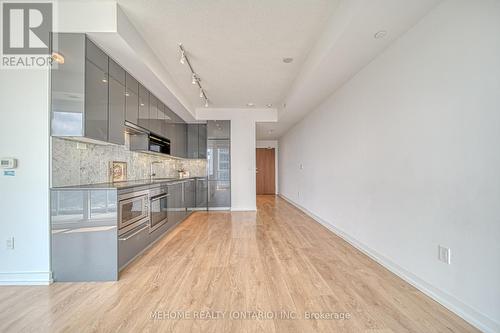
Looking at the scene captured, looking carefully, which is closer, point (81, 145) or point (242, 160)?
point (81, 145)

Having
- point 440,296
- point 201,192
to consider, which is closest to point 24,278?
point 440,296

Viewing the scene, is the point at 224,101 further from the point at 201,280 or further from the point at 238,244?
the point at 201,280

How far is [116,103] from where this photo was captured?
285cm

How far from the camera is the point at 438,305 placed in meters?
1.90

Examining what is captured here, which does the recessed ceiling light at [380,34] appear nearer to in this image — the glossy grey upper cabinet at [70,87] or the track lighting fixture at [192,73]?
the track lighting fixture at [192,73]

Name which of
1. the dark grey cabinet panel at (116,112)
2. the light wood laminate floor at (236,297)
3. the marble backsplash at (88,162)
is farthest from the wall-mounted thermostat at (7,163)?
the light wood laminate floor at (236,297)

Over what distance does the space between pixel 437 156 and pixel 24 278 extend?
405 cm

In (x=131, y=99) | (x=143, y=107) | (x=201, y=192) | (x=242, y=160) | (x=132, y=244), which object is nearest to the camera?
(x=132, y=244)

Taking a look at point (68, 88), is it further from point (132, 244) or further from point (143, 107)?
point (132, 244)

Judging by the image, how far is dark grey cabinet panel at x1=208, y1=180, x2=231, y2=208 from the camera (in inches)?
246

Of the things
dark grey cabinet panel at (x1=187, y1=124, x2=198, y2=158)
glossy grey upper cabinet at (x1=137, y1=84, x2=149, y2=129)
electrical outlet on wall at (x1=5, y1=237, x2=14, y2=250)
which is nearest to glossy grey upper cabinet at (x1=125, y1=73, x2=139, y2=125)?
glossy grey upper cabinet at (x1=137, y1=84, x2=149, y2=129)

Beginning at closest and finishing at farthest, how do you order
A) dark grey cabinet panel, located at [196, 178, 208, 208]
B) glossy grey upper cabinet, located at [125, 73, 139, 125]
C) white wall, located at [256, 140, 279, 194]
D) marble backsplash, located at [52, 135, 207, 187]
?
marble backsplash, located at [52, 135, 207, 187], glossy grey upper cabinet, located at [125, 73, 139, 125], dark grey cabinet panel, located at [196, 178, 208, 208], white wall, located at [256, 140, 279, 194]

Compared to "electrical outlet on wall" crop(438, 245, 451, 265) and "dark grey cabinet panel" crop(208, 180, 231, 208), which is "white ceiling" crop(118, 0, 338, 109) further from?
"dark grey cabinet panel" crop(208, 180, 231, 208)

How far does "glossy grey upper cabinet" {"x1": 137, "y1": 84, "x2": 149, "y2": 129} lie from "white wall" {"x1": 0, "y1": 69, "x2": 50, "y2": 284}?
1301mm
